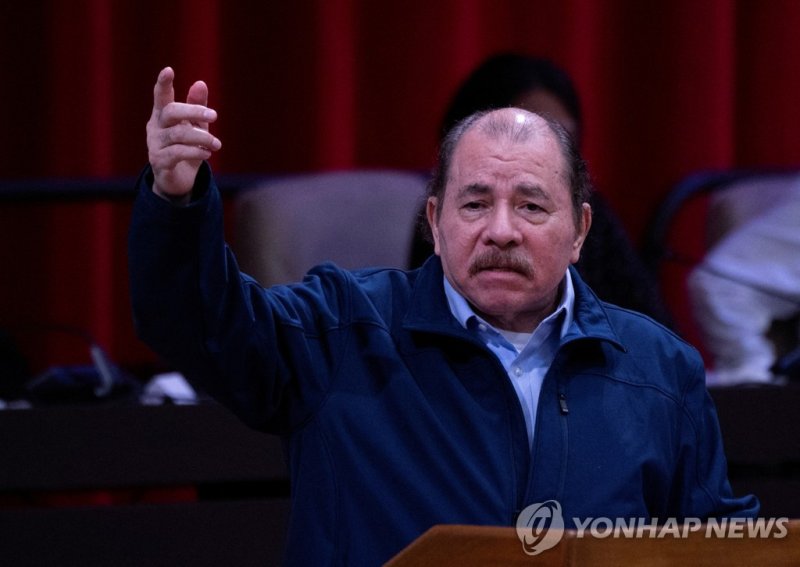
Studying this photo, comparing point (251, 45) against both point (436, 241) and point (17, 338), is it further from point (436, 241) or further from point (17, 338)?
A: point (436, 241)

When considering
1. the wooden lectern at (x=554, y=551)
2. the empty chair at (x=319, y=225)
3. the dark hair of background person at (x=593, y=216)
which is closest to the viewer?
the wooden lectern at (x=554, y=551)

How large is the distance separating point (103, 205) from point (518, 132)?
190 cm

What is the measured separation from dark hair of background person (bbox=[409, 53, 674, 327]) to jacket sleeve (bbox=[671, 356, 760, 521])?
25.9 inches

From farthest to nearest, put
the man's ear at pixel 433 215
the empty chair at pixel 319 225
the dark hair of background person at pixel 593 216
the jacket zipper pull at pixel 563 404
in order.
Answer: the empty chair at pixel 319 225 < the dark hair of background person at pixel 593 216 < the man's ear at pixel 433 215 < the jacket zipper pull at pixel 563 404

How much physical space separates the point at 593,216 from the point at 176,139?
3.78 feet

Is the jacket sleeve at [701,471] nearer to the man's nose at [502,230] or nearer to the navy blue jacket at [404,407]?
the navy blue jacket at [404,407]

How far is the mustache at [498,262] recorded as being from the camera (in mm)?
1374

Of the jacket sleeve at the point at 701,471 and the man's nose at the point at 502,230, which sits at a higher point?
the man's nose at the point at 502,230

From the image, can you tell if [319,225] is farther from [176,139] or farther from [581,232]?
[176,139]

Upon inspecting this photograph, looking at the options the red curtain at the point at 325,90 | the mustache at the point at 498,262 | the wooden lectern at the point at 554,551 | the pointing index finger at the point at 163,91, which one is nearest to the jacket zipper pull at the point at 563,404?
the mustache at the point at 498,262

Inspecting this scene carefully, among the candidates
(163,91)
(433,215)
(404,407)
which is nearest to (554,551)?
(404,407)

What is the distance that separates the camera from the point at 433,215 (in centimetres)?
152

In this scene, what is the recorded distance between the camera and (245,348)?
126 cm

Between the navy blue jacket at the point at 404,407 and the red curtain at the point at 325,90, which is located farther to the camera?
the red curtain at the point at 325,90
